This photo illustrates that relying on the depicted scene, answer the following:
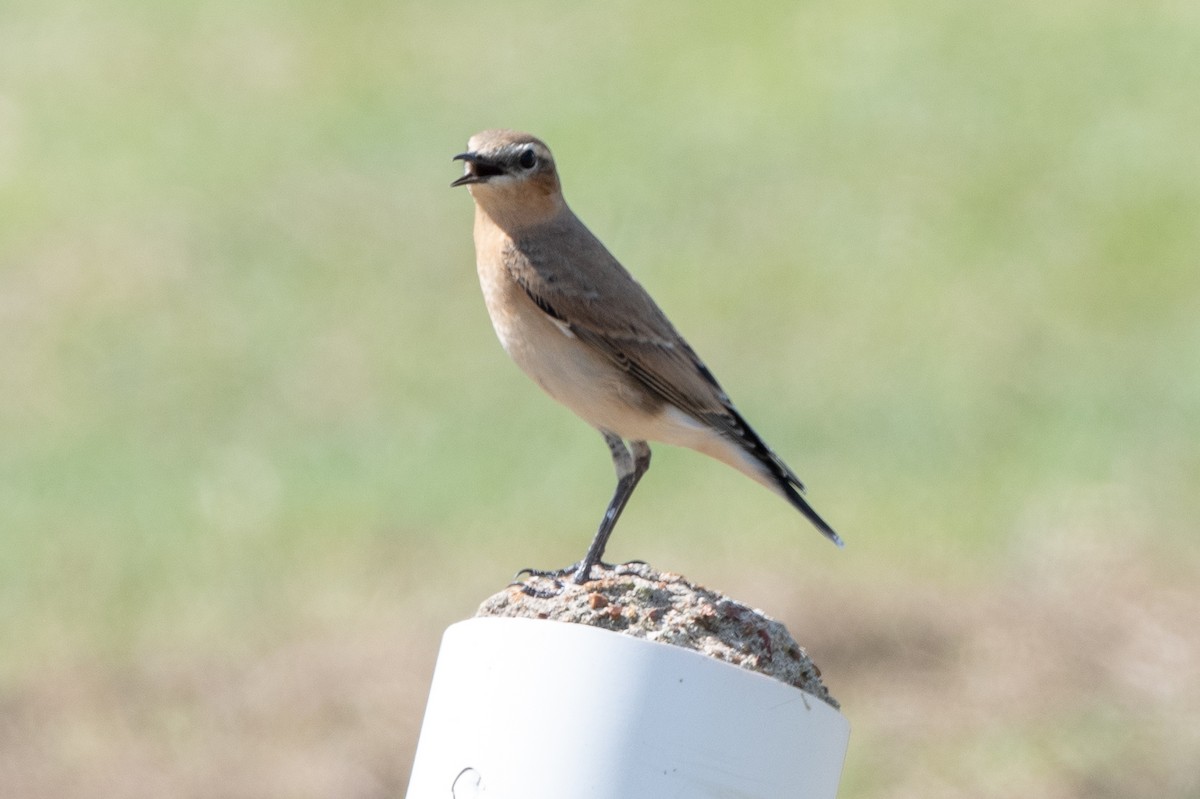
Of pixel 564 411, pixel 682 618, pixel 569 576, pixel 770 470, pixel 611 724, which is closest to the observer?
pixel 611 724

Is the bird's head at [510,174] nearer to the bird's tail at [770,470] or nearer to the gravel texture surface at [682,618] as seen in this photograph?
the bird's tail at [770,470]

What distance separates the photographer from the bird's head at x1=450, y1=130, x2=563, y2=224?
6422mm

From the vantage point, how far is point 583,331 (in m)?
6.39

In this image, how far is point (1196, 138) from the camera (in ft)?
52.6

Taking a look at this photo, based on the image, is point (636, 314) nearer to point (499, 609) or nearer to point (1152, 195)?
point (499, 609)

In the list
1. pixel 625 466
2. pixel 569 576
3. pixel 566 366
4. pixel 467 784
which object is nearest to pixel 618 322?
pixel 566 366

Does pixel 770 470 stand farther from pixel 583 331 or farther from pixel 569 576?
pixel 569 576

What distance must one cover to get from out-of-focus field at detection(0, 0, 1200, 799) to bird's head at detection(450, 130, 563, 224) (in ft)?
13.4

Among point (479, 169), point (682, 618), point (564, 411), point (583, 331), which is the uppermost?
point (564, 411)

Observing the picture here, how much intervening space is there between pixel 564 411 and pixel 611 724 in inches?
398

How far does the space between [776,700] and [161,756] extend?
715cm

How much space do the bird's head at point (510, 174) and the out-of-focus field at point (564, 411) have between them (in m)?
4.09

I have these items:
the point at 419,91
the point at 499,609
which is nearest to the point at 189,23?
the point at 419,91

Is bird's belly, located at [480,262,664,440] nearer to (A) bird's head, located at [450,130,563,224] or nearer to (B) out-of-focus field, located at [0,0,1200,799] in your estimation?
(A) bird's head, located at [450,130,563,224]
